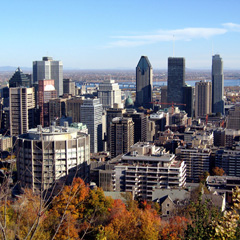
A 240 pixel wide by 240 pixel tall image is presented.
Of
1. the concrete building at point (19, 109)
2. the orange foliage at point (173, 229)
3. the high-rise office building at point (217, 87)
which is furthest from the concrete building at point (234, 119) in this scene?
the orange foliage at point (173, 229)

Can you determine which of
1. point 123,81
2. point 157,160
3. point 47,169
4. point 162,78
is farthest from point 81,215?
point 162,78

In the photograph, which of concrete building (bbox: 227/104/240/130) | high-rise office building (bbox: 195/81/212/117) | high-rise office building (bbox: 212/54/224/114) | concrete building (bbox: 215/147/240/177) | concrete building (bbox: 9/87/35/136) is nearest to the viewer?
concrete building (bbox: 215/147/240/177)

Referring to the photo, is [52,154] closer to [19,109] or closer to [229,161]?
[229,161]

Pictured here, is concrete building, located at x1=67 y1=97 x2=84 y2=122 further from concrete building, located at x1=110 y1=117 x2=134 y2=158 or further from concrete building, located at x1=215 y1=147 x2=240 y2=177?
concrete building, located at x1=215 y1=147 x2=240 y2=177

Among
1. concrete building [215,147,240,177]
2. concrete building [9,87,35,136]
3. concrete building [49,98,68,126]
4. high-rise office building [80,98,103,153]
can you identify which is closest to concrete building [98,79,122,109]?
concrete building [49,98,68,126]

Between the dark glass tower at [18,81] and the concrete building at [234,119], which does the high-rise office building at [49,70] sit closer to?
the dark glass tower at [18,81]

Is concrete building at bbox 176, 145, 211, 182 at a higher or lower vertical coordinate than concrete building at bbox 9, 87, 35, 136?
lower

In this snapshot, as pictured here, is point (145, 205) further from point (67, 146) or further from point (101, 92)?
point (101, 92)
